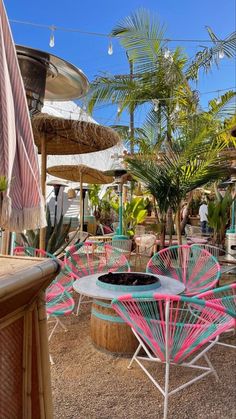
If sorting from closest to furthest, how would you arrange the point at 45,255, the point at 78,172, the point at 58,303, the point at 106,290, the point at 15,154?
the point at 15,154 < the point at 106,290 < the point at 58,303 < the point at 45,255 < the point at 78,172

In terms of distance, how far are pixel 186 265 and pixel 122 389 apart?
196cm

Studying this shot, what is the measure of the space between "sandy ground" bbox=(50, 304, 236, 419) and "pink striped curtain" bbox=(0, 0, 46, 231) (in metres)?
1.45

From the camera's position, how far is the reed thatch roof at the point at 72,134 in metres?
3.75

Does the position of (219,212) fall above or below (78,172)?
below

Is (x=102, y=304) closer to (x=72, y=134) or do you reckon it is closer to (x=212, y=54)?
(x=72, y=134)

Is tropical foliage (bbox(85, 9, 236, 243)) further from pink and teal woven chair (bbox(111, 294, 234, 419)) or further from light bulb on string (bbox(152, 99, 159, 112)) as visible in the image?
pink and teal woven chair (bbox(111, 294, 234, 419))

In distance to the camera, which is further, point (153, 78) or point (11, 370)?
point (153, 78)

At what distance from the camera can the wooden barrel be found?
2924 mm

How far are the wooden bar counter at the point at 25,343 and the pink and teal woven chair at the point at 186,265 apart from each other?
2.50 m

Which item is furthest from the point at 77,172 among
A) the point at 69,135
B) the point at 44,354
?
the point at 44,354

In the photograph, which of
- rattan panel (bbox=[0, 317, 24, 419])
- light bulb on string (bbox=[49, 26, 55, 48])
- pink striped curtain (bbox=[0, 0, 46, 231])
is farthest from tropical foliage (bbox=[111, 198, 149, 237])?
rattan panel (bbox=[0, 317, 24, 419])

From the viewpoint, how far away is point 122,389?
7.87 ft

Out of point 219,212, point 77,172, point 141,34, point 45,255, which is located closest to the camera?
point 45,255

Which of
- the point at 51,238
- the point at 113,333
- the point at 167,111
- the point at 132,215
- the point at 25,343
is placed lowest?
the point at 113,333
